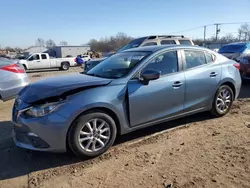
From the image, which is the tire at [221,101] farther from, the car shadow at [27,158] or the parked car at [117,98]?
the car shadow at [27,158]

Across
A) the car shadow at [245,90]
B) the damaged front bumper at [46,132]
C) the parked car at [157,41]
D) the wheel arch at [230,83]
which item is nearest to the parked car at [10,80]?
the damaged front bumper at [46,132]

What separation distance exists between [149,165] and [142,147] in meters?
0.58

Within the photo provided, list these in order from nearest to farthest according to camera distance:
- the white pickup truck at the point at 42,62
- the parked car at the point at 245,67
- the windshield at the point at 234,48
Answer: the parked car at the point at 245,67, the windshield at the point at 234,48, the white pickup truck at the point at 42,62

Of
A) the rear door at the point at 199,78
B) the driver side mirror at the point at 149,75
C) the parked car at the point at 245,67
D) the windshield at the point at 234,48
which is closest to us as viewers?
the driver side mirror at the point at 149,75

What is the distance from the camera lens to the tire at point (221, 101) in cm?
495

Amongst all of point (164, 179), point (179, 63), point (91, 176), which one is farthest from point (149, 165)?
point (179, 63)

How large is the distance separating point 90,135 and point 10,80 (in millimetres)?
3764

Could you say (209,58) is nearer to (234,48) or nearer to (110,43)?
(234,48)

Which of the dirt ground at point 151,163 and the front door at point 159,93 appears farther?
the front door at point 159,93

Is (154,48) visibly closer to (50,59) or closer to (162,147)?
(162,147)

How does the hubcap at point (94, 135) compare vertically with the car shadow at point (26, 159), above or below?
above

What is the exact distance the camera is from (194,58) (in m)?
4.67

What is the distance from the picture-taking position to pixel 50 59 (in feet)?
75.0

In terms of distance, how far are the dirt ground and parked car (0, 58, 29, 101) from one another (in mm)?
1844
